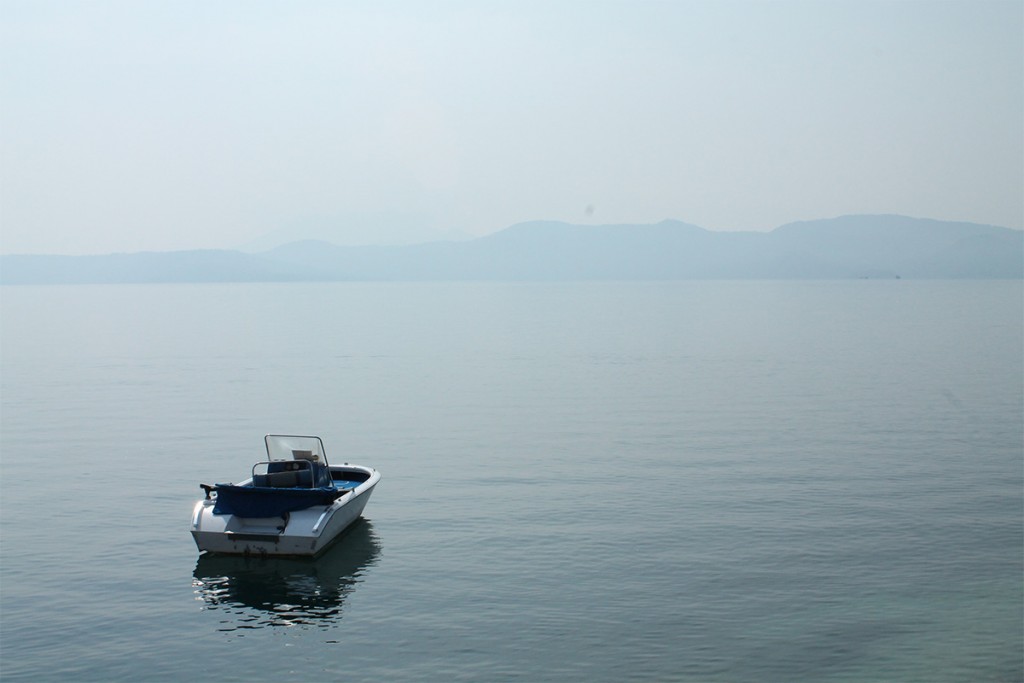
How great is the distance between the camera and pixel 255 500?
2662 cm

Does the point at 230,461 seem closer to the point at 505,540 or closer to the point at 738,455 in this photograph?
the point at 505,540

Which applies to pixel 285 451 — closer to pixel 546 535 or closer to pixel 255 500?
pixel 255 500

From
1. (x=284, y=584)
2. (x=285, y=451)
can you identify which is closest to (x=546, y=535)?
A: (x=284, y=584)

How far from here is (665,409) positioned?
55062mm

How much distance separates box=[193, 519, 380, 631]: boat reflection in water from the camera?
23.0 m

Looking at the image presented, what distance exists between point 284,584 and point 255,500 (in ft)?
8.19

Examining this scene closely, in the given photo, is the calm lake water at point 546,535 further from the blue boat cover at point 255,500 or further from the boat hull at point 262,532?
the blue boat cover at point 255,500

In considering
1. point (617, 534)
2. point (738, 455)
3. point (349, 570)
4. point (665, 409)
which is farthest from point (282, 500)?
point (665, 409)

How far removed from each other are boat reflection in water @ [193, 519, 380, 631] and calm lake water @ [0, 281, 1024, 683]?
11 centimetres

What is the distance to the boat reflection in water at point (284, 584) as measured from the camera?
23.0m

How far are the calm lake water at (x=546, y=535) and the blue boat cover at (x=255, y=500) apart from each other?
1462 millimetres

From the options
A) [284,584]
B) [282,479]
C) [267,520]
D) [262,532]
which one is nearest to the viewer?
[284,584]

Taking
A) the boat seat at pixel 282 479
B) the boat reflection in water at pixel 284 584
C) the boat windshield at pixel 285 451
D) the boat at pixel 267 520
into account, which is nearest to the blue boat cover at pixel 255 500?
the boat at pixel 267 520

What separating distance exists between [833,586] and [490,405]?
35148 millimetres
